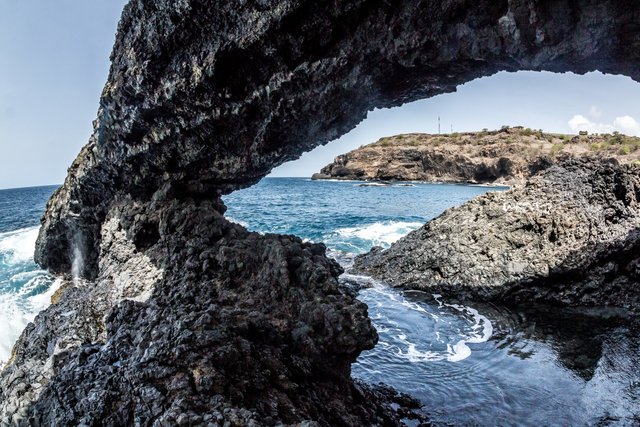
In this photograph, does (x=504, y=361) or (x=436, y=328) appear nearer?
(x=504, y=361)

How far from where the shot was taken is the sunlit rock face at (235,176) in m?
4.31

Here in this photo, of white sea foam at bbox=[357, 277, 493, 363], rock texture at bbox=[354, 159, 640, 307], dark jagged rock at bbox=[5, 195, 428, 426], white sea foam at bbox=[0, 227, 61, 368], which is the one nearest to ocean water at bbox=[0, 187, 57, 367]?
white sea foam at bbox=[0, 227, 61, 368]

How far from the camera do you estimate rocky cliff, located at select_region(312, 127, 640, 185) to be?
268ft

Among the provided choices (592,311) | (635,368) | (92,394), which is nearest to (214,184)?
(92,394)

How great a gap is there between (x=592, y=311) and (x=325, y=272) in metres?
7.89

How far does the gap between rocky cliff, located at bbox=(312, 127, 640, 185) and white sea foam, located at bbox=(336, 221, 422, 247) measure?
58675mm

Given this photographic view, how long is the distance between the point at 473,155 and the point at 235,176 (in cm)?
9548

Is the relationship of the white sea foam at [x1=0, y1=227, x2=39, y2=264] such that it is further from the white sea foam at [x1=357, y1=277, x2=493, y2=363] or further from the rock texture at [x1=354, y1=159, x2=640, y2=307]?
the rock texture at [x1=354, y1=159, x2=640, y2=307]

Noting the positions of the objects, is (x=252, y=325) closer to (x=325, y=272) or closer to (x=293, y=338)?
(x=293, y=338)

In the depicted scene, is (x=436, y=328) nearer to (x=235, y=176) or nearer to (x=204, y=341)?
(x=235, y=176)

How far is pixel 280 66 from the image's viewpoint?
20.0ft

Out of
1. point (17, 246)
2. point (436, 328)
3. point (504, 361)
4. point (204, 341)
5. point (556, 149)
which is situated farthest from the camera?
point (556, 149)

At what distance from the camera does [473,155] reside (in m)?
94.6

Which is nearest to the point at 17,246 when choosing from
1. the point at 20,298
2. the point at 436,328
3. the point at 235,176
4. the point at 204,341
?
the point at 20,298
